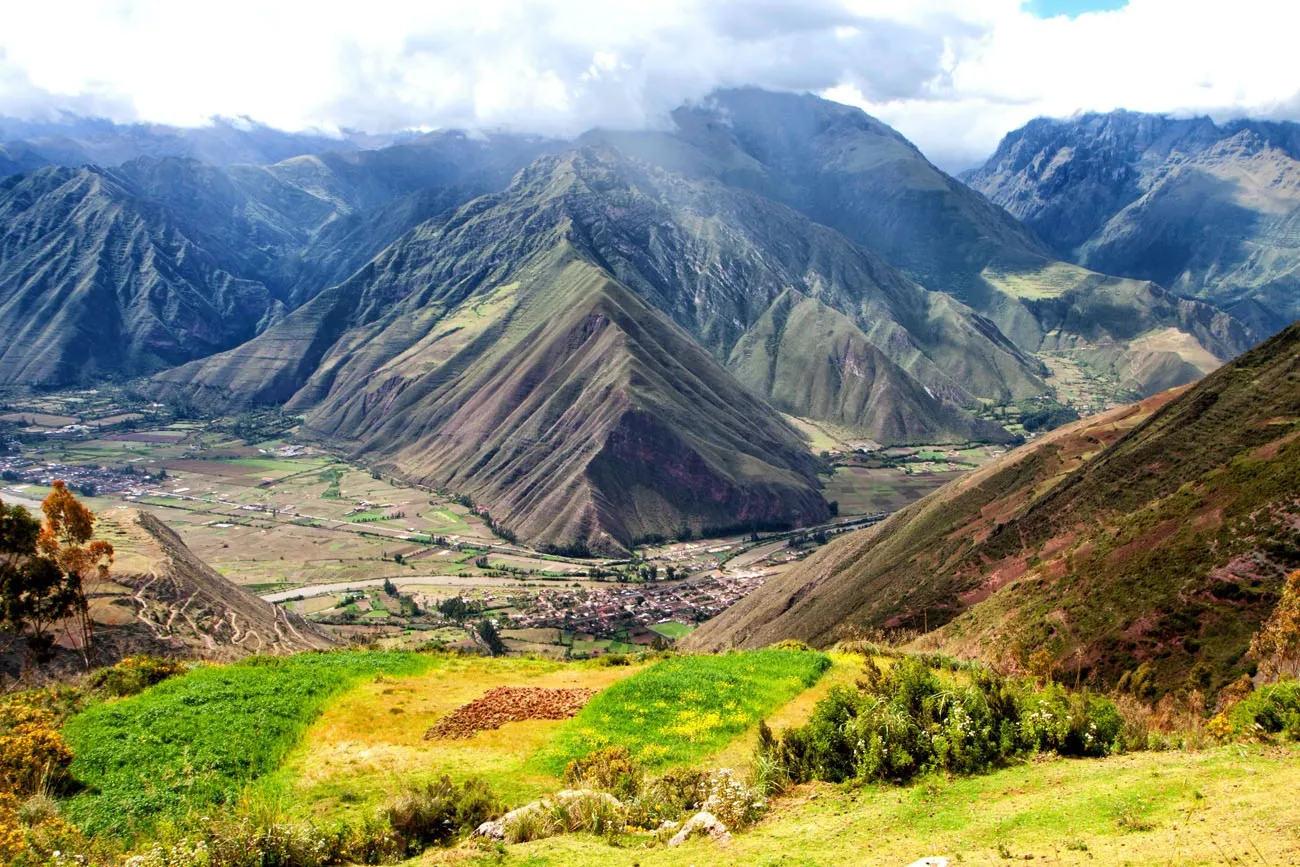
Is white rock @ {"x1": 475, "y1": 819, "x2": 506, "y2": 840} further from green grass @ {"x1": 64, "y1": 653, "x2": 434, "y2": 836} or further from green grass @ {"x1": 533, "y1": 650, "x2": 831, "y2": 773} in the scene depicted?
green grass @ {"x1": 64, "y1": 653, "x2": 434, "y2": 836}

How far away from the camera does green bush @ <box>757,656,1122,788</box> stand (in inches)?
877

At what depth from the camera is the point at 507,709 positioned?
3181cm

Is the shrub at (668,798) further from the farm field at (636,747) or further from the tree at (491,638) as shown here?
the tree at (491,638)

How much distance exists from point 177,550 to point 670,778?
7460 cm

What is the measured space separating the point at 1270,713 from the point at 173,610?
70.3 meters

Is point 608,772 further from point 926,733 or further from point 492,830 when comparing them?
point 926,733

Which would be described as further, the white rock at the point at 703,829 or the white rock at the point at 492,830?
the white rock at the point at 492,830

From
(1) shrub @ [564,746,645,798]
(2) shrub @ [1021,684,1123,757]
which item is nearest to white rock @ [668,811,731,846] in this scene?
(1) shrub @ [564,746,645,798]

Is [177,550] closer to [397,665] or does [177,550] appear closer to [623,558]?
[397,665]

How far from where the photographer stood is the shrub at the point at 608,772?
23562 millimetres

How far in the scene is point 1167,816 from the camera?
1711 cm

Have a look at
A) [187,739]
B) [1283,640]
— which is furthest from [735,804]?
[1283,640]

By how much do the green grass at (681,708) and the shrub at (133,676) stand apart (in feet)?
57.3

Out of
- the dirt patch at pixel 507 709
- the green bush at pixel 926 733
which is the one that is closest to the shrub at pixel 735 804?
the green bush at pixel 926 733
